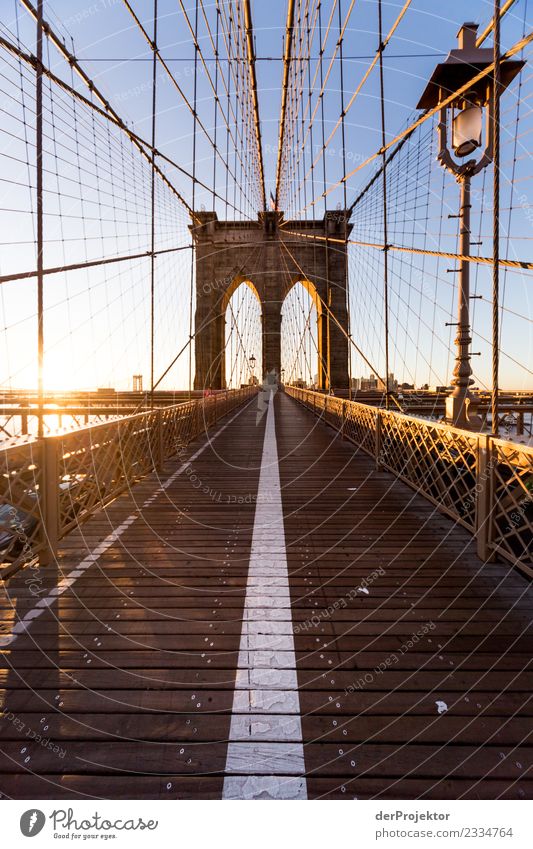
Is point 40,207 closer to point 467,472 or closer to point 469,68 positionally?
point 467,472

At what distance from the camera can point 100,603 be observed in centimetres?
296

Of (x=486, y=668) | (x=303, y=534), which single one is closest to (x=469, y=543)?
(x=303, y=534)

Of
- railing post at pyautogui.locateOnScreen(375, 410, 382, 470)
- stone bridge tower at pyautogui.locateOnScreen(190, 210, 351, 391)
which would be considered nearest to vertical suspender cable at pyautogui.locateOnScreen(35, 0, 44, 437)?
railing post at pyautogui.locateOnScreen(375, 410, 382, 470)

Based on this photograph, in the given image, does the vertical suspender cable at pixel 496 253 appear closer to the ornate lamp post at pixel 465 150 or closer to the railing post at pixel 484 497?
the railing post at pixel 484 497

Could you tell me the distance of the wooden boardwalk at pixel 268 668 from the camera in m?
1.69

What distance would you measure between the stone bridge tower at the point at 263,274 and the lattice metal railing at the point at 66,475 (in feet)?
81.2

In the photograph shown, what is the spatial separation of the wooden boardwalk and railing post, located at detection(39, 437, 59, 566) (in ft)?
0.55

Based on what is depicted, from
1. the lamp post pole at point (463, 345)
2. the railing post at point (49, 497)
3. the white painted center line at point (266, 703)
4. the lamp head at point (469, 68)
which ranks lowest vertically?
the white painted center line at point (266, 703)

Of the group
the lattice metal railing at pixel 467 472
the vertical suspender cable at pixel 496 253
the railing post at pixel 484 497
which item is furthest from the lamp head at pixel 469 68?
the railing post at pixel 484 497

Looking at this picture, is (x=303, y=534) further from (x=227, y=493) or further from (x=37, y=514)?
(x=37, y=514)

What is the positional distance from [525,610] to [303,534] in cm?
197

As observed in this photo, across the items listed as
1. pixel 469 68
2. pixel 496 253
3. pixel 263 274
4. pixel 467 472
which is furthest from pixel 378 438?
pixel 263 274

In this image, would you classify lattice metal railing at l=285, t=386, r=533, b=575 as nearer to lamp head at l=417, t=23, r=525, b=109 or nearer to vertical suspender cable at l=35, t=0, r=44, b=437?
vertical suspender cable at l=35, t=0, r=44, b=437

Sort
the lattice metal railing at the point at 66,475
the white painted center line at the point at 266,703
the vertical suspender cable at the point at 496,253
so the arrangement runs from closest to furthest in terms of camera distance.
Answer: the white painted center line at the point at 266,703 → the lattice metal railing at the point at 66,475 → the vertical suspender cable at the point at 496,253
